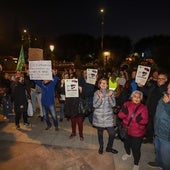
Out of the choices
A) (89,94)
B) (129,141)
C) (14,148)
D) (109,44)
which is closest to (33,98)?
(89,94)

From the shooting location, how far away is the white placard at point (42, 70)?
7441 mm

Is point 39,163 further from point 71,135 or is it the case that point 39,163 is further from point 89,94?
point 89,94

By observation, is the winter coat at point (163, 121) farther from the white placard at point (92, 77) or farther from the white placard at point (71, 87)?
the white placard at point (92, 77)

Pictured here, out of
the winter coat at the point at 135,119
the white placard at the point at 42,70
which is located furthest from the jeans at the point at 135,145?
the white placard at the point at 42,70

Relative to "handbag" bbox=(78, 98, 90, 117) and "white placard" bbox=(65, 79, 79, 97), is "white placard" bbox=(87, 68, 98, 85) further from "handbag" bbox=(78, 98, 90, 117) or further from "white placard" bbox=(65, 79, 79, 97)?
"white placard" bbox=(65, 79, 79, 97)

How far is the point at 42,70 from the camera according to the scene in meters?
7.48

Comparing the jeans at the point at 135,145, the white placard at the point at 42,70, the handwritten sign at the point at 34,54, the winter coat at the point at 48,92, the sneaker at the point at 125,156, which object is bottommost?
the sneaker at the point at 125,156

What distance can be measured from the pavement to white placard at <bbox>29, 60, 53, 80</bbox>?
1.85m

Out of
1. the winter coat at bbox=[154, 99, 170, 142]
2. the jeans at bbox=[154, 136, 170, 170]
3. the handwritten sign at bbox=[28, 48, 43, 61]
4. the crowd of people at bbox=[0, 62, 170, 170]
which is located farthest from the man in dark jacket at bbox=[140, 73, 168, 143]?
the handwritten sign at bbox=[28, 48, 43, 61]

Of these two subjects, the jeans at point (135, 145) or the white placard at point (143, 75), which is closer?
the jeans at point (135, 145)

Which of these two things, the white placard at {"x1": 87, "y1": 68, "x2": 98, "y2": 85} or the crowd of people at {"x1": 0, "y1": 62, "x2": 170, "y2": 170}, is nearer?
the crowd of people at {"x1": 0, "y1": 62, "x2": 170, "y2": 170}

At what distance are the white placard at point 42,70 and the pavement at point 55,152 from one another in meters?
1.85

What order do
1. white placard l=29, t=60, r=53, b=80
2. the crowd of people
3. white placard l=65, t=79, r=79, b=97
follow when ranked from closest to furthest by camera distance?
the crowd of people, white placard l=65, t=79, r=79, b=97, white placard l=29, t=60, r=53, b=80

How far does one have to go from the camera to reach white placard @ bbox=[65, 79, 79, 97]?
6.90 m
